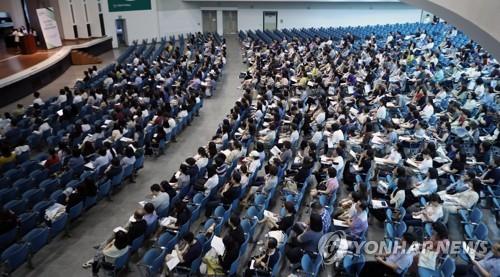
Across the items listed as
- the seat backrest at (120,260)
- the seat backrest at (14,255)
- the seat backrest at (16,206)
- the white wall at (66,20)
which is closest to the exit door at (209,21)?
the white wall at (66,20)

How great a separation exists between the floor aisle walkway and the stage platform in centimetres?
773

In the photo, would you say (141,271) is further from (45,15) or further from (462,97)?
(45,15)

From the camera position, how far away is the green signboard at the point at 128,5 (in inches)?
995

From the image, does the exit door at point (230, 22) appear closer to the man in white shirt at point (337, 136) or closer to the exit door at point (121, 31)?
the exit door at point (121, 31)

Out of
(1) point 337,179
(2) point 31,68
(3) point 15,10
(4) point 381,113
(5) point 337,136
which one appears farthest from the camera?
(3) point 15,10

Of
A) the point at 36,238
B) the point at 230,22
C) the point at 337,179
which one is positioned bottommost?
the point at 36,238

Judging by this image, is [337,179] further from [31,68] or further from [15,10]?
[15,10]

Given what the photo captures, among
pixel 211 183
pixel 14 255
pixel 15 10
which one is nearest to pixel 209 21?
pixel 15 10

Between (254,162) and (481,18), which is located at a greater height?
(481,18)

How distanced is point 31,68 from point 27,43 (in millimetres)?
3766

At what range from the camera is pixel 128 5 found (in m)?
25.9

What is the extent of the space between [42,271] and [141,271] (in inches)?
71.1

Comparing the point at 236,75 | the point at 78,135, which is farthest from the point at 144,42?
the point at 78,135

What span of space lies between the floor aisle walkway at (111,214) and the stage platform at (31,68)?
7.73m
